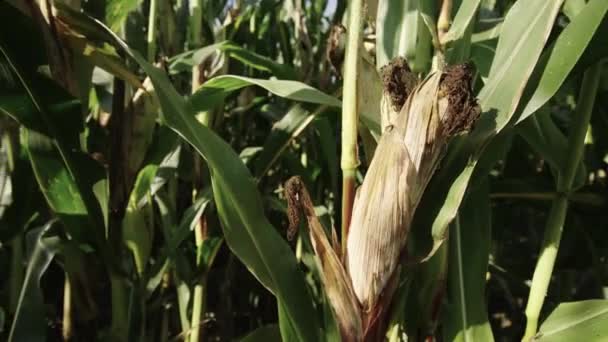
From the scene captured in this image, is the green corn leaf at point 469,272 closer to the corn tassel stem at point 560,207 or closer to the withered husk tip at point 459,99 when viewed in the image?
the corn tassel stem at point 560,207

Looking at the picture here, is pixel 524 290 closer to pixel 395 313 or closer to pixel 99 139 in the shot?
pixel 395 313

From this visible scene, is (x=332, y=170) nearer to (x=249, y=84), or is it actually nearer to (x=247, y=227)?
(x=249, y=84)

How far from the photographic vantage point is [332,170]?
3.53ft

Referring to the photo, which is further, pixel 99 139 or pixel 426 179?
pixel 99 139

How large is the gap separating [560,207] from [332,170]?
1.47 ft

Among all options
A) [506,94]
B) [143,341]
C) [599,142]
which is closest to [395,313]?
[506,94]

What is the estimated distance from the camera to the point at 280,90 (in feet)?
2.16

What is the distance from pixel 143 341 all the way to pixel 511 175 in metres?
0.77

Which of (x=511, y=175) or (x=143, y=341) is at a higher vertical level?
(x=511, y=175)

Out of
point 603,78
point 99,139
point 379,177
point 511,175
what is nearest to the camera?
point 379,177

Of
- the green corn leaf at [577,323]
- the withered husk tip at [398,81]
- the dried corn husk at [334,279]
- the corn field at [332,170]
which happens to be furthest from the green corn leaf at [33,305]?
the green corn leaf at [577,323]

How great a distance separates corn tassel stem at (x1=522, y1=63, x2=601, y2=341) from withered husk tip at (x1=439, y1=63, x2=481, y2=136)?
24 cm

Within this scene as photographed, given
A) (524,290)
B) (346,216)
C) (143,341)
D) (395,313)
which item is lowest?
A: (524,290)

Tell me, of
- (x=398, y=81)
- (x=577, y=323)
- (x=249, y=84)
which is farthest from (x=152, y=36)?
(x=577, y=323)
